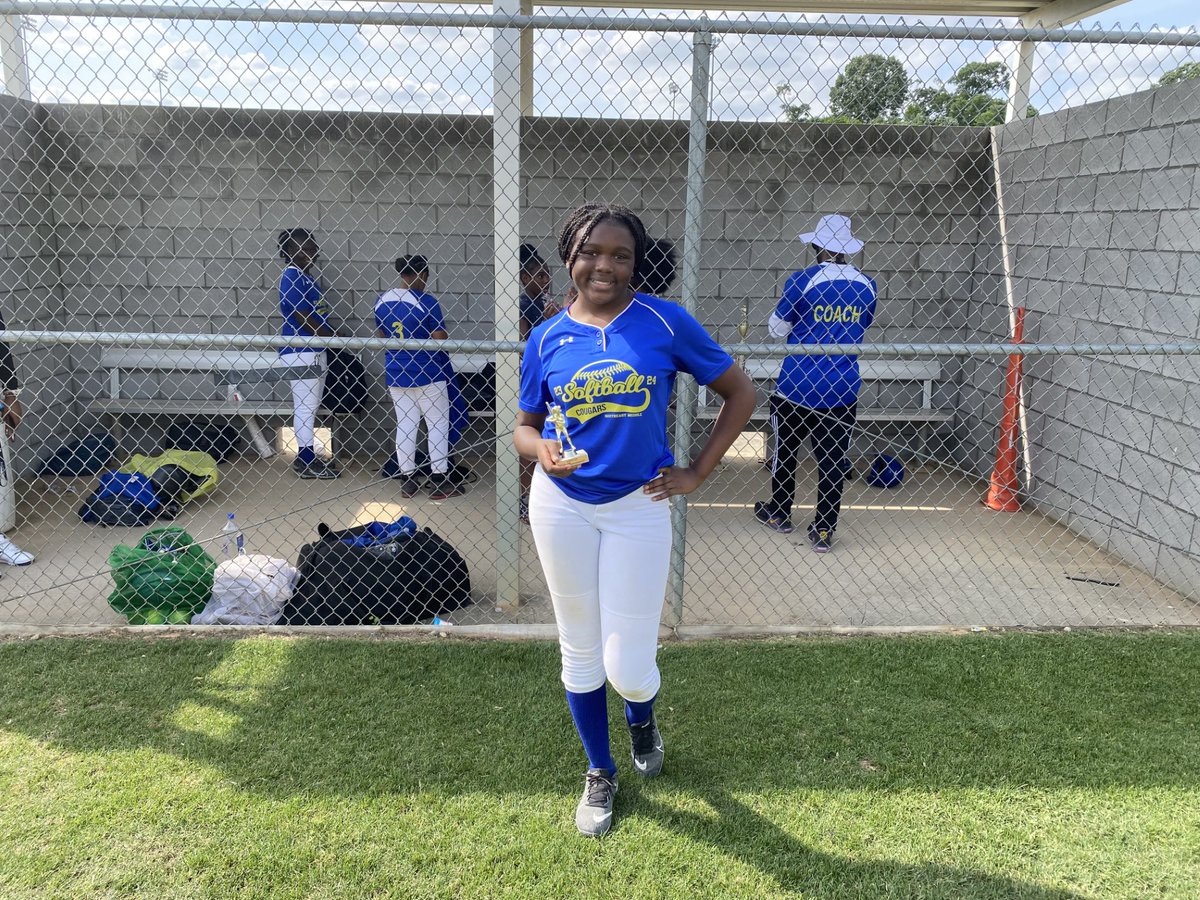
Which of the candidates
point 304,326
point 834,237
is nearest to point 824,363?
point 834,237

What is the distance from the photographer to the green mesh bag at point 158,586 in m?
4.12

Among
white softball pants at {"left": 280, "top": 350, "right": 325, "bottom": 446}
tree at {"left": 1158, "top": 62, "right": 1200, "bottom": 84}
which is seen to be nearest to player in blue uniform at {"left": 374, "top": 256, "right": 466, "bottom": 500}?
white softball pants at {"left": 280, "top": 350, "right": 325, "bottom": 446}

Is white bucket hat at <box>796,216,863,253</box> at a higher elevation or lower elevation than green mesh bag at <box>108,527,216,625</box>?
higher

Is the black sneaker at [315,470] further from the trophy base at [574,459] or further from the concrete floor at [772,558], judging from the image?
the trophy base at [574,459]

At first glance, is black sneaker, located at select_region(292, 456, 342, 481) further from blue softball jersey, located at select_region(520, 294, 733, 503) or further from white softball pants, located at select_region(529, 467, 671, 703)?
blue softball jersey, located at select_region(520, 294, 733, 503)

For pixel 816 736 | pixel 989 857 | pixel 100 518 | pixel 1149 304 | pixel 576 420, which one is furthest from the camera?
pixel 100 518

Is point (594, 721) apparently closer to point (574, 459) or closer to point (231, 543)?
point (574, 459)

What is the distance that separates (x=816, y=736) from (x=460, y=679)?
1372mm

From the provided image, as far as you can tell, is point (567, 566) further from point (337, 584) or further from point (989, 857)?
point (337, 584)

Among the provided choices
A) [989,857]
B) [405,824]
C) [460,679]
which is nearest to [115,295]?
[460,679]

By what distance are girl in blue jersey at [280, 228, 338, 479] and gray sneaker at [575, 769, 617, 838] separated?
4.57 metres

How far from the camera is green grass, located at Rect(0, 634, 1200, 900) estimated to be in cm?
256

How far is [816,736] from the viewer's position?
3.25 metres

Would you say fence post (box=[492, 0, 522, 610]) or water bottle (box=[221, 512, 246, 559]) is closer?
fence post (box=[492, 0, 522, 610])
